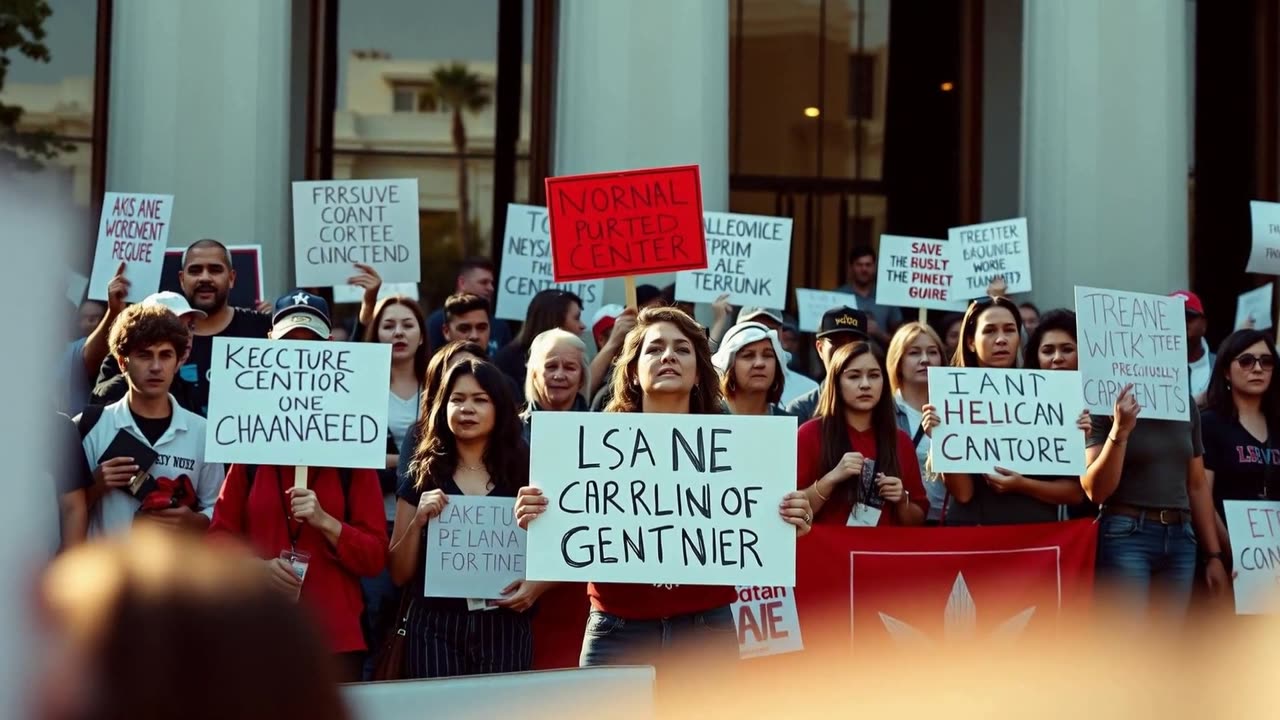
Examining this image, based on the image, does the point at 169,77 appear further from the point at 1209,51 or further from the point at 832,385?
the point at 1209,51

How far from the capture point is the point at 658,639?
570 cm

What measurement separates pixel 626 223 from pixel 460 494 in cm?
241

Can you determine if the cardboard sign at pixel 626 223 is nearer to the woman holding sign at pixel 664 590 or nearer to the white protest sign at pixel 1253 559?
the woman holding sign at pixel 664 590

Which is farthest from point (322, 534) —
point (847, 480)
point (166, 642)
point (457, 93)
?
point (457, 93)

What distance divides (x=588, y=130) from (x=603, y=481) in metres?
7.59

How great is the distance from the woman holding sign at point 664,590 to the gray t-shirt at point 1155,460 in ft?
8.22

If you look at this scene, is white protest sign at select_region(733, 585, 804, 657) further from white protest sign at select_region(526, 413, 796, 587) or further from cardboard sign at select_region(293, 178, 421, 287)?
cardboard sign at select_region(293, 178, 421, 287)

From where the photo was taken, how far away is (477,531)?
21.1 ft

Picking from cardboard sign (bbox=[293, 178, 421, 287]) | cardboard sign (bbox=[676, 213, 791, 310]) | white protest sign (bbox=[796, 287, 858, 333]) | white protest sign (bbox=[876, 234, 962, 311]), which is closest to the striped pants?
cardboard sign (bbox=[293, 178, 421, 287])

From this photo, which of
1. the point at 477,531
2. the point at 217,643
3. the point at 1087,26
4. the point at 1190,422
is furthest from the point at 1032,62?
the point at 217,643

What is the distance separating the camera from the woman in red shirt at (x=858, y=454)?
692 cm

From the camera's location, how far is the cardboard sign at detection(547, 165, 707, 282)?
8.43 m

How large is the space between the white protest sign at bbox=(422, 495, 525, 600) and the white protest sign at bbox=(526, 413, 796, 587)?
656 millimetres

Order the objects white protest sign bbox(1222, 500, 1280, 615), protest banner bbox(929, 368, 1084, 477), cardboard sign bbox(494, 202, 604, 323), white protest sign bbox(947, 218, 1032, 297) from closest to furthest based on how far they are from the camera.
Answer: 1. protest banner bbox(929, 368, 1084, 477)
2. white protest sign bbox(1222, 500, 1280, 615)
3. cardboard sign bbox(494, 202, 604, 323)
4. white protest sign bbox(947, 218, 1032, 297)
